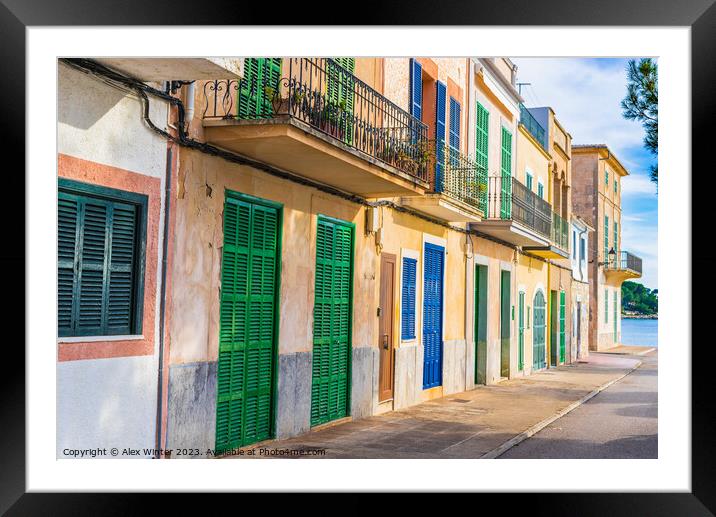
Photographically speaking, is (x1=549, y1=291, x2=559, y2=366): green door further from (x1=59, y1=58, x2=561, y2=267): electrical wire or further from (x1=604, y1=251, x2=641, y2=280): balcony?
(x1=59, y1=58, x2=561, y2=267): electrical wire

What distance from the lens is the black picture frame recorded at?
610cm

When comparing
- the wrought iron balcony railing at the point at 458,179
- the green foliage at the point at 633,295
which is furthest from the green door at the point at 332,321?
the green foliage at the point at 633,295

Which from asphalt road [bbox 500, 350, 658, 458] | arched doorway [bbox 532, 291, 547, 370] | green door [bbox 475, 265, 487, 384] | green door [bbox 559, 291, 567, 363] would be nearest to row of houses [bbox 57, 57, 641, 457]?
green door [bbox 475, 265, 487, 384]

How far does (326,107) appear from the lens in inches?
382

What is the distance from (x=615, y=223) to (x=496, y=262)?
2287 centimetres

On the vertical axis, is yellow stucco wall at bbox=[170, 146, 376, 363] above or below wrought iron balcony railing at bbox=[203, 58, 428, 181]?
below

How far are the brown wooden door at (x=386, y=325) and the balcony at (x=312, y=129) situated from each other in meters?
1.47

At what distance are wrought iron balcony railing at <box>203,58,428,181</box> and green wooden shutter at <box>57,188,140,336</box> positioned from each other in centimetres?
181

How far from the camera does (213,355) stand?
330 inches

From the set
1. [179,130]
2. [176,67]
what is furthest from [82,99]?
[179,130]

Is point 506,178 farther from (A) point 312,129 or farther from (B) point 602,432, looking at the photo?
(A) point 312,129

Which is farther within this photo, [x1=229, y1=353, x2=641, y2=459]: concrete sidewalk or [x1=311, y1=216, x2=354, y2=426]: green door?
[x1=311, y1=216, x2=354, y2=426]: green door

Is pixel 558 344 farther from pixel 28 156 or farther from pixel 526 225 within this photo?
pixel 28 156

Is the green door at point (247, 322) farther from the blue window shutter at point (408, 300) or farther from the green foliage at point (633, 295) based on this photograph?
the green foliage at point (633, 295)
